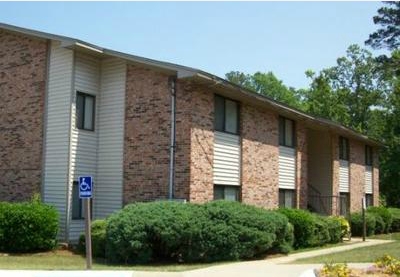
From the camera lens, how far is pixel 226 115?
2131 centimetres

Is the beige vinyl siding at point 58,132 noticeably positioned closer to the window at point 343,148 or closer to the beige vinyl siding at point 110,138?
the beige vinyl siding at point 110,138

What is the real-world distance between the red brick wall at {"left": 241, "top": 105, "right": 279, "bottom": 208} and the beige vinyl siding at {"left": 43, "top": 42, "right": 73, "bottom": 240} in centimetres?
623

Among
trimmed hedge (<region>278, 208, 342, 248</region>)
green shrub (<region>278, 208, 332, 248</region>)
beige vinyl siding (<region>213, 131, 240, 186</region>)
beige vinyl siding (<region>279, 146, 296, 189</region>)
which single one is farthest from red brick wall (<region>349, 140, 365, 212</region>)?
beige vinyl siding (<region>213, 131, 240, 186</region>)

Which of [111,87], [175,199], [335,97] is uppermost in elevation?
[335,97]

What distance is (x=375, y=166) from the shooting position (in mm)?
38219

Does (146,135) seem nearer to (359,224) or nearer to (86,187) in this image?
(86,187)

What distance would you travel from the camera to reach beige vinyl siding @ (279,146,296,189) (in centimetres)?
2504

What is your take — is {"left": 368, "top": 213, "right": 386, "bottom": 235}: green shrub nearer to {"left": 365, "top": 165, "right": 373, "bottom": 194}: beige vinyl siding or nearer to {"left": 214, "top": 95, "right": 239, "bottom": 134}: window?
{"left": 365, "top": 165, "right": 373, "bottom": 194}: beige vinyl siding

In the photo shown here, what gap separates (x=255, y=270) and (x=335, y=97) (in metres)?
45.0

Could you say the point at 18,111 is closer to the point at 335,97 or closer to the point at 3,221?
the point at 3,221

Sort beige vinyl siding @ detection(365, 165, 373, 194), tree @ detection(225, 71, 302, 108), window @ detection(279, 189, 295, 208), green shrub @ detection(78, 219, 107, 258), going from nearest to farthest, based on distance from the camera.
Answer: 1. green shrub @ detection(78, 219, 107, 258)
2. window @ detection(279, 189, 295, 208)
3. beige vinyl siding @ detection(365, 165, 373, 194)
4. tree @ detection(225, 71, 302, 108)

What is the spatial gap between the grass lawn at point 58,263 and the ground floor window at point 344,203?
56.2 ft

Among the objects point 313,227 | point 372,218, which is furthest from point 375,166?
point 313,227

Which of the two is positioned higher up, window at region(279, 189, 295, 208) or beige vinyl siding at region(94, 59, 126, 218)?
beige vinyl siding at region(94, 59, 126, 218)
